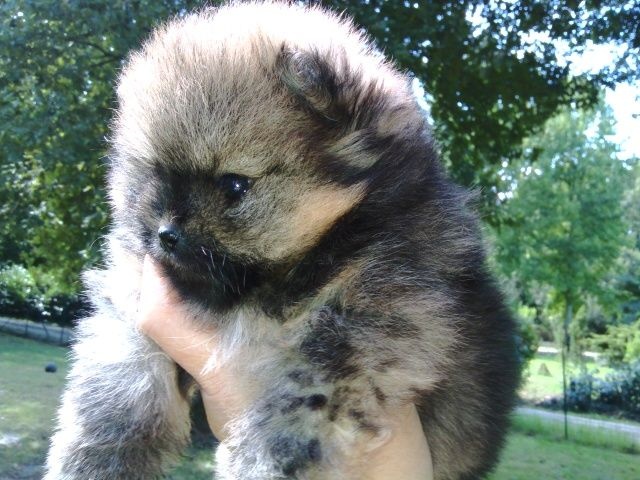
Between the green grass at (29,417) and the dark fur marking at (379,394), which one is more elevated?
the dark fur marking at (379,394)

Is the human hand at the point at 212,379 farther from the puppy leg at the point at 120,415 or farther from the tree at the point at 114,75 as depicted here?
the tree at the point at 114,75

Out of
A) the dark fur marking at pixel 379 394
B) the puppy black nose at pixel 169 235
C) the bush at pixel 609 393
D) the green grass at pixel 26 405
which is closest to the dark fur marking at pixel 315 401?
the dark fur marking at pixel 379 394

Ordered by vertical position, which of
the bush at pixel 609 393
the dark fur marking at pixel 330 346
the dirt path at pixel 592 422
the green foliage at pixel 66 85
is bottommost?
the dirt path at pixel 592 422

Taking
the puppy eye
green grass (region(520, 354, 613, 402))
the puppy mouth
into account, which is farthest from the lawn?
the puppy eye

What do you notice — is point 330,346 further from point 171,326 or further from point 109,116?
point 109,116

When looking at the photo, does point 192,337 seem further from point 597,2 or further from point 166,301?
point 597,2

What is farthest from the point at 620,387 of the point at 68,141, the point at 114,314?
the point at 114,314
